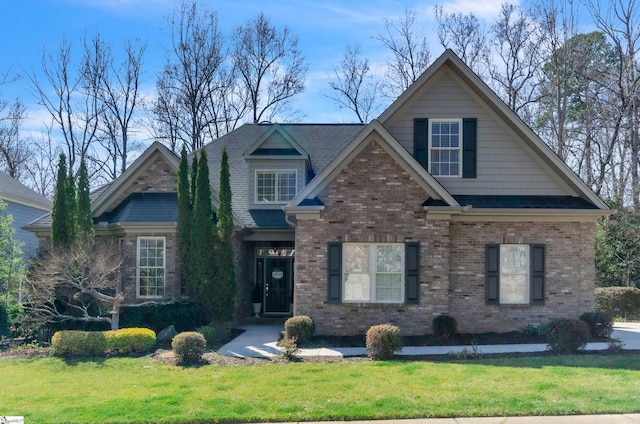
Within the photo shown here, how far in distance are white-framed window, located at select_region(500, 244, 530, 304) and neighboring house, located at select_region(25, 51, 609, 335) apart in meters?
0.03

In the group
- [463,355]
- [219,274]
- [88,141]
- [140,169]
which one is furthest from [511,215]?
[88,141]

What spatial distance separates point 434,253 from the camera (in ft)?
44.0

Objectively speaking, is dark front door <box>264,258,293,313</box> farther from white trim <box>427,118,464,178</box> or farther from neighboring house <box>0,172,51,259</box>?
neighboring house <box>0,172,51,259</box>


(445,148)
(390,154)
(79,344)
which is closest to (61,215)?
(79,344)

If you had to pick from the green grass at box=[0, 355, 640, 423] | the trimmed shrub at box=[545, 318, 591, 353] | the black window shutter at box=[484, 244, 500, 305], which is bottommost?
the green grass at box=[0, 355, 640, 423]

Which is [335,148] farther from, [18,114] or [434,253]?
[18,114]

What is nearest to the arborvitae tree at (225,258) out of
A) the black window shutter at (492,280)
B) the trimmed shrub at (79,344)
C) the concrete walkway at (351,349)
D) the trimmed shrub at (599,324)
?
the concrete walkway at (351,349)

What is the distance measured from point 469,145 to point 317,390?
9291 millimetres

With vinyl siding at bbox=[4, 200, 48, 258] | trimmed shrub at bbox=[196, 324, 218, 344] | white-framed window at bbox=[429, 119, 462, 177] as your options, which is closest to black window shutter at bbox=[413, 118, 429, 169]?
white-framed window at bbox=[429, 119, 462, 177]

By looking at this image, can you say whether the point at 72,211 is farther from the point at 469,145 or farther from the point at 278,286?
the point at 469,145

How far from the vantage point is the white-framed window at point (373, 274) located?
1349cm

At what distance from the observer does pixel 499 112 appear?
48.3ft

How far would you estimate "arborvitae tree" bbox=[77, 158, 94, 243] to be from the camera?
14.6 meters

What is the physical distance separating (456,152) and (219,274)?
25.3ft
